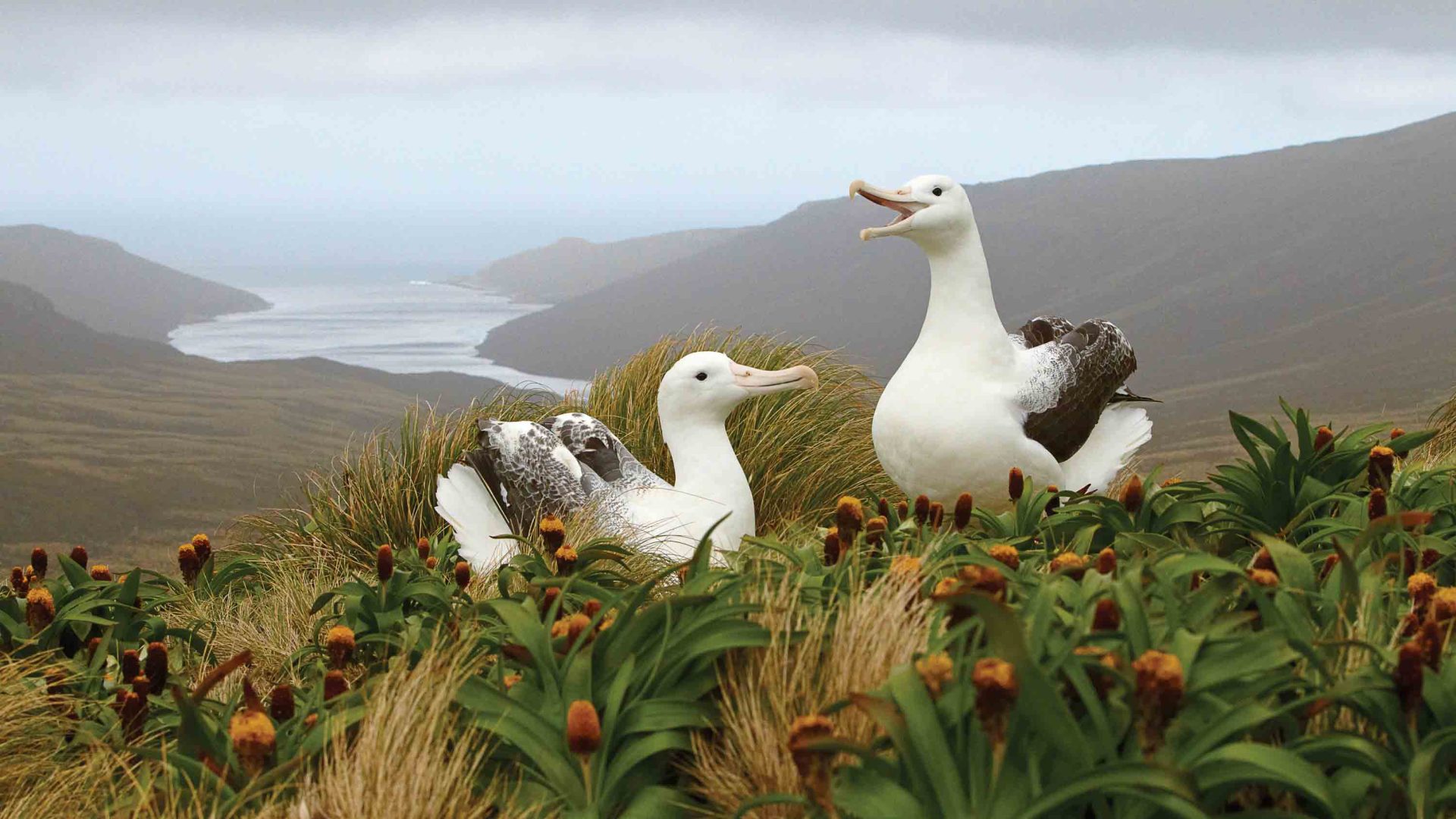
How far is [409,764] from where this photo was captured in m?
2.81

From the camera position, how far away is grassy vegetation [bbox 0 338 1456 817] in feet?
8.11

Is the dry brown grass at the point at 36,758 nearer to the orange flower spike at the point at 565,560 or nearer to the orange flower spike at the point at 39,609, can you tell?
the orange flower spike at the point at 39,609

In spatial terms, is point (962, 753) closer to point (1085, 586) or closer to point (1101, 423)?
point (1085, 586)

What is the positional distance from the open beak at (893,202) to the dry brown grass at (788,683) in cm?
321

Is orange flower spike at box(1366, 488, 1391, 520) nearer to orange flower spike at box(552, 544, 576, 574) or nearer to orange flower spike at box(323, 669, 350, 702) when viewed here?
orange flower spike at box(552, 544, 576, 574)

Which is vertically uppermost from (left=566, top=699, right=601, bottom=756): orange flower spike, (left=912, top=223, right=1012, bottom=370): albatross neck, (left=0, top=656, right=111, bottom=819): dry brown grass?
(left=912, top=223, right=1012, bottom=370): albatross neck

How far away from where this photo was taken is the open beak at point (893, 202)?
612 centimetres

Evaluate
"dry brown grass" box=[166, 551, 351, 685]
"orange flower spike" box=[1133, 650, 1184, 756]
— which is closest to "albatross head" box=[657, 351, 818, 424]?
"dry brown grass" box=[166, 551, 351, 685]

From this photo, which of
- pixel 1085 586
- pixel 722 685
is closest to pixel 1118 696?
pixel 1085 586

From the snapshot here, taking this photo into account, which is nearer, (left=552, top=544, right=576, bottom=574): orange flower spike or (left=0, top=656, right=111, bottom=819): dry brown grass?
(left=0, top=656, right=111, bottom=819): dry brown grass

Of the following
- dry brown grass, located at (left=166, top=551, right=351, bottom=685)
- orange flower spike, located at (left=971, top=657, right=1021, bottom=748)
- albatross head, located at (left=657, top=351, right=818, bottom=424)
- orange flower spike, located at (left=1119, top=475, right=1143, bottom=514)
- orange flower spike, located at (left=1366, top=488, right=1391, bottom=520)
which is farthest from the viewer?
albatross head, located at (left=657, top=351, right=818, bottom=424)

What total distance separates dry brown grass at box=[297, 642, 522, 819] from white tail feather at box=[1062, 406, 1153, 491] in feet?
14.2

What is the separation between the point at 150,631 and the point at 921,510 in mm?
2704

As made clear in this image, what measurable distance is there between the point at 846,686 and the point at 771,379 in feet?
11.1
